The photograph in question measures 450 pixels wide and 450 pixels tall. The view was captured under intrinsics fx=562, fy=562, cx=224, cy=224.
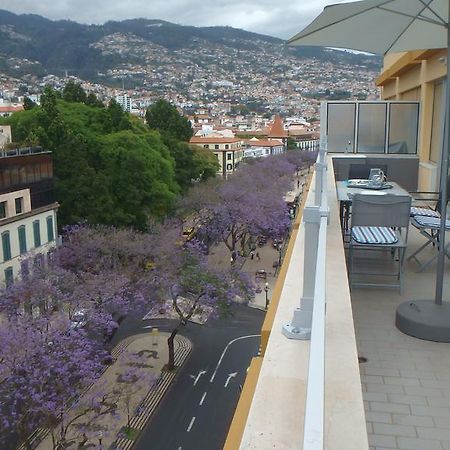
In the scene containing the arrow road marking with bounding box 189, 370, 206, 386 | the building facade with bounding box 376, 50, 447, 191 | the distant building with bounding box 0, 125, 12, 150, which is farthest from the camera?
the distant building with bounding box 0, 125, 12, 150

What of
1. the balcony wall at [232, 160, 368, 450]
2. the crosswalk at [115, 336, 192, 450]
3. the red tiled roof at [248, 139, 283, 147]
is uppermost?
the balcony wall at [232, 160, 368, 450]

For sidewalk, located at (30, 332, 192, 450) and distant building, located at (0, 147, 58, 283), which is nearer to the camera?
sidewalk, located at (30, 332, 192, 450)

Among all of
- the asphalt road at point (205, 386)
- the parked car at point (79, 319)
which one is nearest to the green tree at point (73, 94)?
the asphalt road at point (205, 386)

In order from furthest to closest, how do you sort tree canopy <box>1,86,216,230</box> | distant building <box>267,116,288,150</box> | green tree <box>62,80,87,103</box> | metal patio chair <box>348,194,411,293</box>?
distant building <box>267,116,288,150</box> → green tree <box>62,80,87,103</box> → tree canopy <box>1,86,216,230</box> → metal patio chair <box>348,194,411,293</box>

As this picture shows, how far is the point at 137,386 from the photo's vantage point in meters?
16.8

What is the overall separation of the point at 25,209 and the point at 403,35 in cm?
1775

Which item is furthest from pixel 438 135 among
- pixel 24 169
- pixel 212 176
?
pixel 212 176

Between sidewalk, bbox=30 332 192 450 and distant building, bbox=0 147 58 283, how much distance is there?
180 inches

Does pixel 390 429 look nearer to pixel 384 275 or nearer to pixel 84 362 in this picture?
pixel 384 275

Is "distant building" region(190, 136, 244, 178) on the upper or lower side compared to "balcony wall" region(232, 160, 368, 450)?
lower

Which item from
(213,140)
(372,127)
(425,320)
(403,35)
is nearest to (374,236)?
(425,320)

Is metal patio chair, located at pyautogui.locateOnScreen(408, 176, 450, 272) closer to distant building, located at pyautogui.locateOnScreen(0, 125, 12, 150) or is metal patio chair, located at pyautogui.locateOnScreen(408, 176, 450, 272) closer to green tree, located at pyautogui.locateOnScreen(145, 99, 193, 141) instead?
distant building, located at pyautogui.locateOnScreen(0, 125, 12, 150)

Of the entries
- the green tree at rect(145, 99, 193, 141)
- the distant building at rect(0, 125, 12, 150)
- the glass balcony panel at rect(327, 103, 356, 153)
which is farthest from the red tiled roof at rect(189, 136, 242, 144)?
the glass balcony panel at rect(327, 103, 356, 153)

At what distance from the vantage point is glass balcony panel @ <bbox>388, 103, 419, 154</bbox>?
41.4 ft
